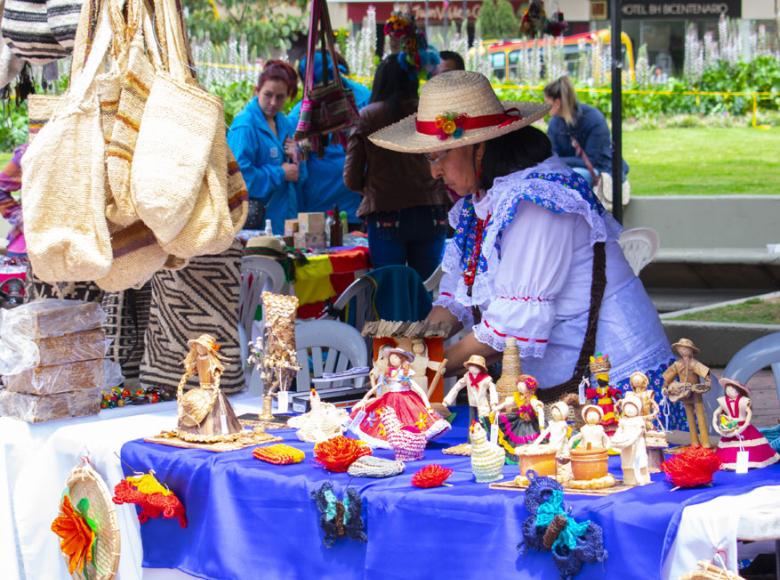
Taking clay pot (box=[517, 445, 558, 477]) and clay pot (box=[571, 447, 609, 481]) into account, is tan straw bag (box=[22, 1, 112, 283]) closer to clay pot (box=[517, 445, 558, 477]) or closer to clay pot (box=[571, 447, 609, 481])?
clay pot (box=[517, 445, 558, 477])

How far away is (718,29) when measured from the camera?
16.8m

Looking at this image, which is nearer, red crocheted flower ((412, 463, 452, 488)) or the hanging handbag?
red crocheted flower ((412, 463, 452, 488))

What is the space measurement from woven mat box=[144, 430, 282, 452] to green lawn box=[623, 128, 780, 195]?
1050 centimetres

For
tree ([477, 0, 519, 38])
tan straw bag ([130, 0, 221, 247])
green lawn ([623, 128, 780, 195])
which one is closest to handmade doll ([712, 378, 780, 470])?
tan straw bag ([130, 0, 221, 247])

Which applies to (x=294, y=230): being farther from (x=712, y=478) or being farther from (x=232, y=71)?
(x=232, y=71)

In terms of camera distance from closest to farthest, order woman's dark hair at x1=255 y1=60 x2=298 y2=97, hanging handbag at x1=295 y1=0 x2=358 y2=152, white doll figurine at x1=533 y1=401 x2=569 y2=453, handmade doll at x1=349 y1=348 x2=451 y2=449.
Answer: white doll figurine at x1=533 y1=401 x2=569 y2=453 < handmade doll at x1=349 y1=348 x2=451 y2=449 < hanging handbag at x1=295 y1=0 x2=358 y2=152 < woman's dark hair at x1=255 y1=60 x2=298 y2=97

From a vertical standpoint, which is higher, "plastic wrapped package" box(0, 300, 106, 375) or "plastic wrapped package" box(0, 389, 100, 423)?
"plastic wrapped package" box(0, 300, 106, 375)

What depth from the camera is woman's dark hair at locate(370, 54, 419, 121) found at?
21.0 ft

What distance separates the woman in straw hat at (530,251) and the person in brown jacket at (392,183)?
3.01 meters

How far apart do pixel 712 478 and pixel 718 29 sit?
607 inches

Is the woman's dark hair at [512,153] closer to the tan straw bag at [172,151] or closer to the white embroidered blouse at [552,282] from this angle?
the white embroidered blouse at [552,282]

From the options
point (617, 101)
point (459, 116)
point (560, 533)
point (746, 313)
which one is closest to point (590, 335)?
point (459, 116)

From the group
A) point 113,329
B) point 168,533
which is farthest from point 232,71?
point 168,533

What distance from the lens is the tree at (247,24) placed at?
14.4 metres
